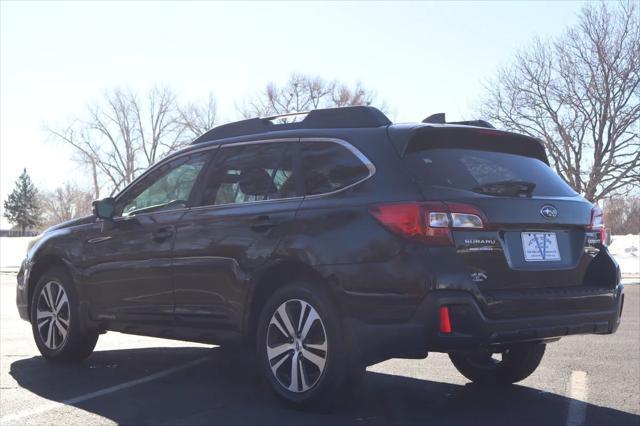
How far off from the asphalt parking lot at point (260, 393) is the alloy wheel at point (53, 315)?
22 centimetres

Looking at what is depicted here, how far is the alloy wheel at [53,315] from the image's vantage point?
671cm

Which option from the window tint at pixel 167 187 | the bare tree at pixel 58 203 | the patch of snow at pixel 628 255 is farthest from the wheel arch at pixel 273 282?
the bare tree at pixel 58 203

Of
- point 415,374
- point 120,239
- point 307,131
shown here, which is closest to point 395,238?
point 307,131

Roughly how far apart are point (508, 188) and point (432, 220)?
0.66 m

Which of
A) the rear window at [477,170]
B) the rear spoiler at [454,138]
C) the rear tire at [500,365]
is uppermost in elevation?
the rear spoiler at [454,138]

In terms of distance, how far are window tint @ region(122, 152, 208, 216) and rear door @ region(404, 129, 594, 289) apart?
1.91 meters

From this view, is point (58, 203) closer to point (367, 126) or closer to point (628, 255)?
point (628, 255)

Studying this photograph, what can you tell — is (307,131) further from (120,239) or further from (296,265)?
(120,239)

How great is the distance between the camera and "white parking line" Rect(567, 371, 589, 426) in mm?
4769

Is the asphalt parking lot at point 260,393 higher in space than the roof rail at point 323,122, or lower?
lower

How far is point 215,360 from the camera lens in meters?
7.03

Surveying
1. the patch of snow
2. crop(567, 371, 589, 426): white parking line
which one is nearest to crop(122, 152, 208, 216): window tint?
crop(567, 371, 589, 426): white parking line

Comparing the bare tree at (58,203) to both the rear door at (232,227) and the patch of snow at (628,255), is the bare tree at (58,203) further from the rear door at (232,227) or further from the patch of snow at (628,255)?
the rear door at (232,227)

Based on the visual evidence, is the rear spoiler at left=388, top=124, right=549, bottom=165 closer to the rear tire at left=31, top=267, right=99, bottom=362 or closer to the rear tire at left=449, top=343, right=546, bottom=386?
the rear tire at left=449, top=343, right=546, bottom=386
